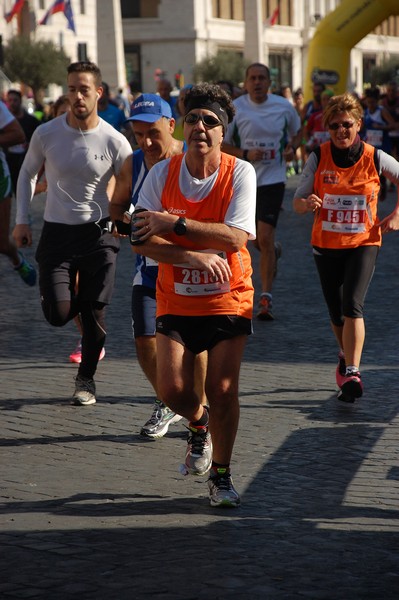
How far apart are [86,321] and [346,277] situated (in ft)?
5.36

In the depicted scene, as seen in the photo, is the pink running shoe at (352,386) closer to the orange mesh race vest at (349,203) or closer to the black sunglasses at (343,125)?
the orange mesh race vest at (349,203)

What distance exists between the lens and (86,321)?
810cm

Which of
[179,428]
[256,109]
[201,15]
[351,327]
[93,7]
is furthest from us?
[201,15]

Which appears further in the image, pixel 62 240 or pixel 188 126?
pixel 62 240

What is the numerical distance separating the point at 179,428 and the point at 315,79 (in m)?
24.6

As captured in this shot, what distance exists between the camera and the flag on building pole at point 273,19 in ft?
260

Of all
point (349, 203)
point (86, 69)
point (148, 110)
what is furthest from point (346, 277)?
point (86, 69)

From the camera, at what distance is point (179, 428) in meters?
7.35

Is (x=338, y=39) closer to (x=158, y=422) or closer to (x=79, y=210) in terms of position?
(x=79, y=210)

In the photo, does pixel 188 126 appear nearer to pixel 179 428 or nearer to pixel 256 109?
pixel 179 428

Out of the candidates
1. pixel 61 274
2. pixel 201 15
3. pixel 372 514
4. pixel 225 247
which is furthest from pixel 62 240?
pixel 201 15

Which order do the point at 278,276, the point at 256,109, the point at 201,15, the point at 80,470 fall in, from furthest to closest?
the point at 201,15
the point at 278,276
the point at 256,109
the point at 80,470

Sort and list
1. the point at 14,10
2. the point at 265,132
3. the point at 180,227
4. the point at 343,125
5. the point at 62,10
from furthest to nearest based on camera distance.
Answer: the point at 62,10
the point at 14,10
the point at 265,132
the point at 343,125
the point at 180,227

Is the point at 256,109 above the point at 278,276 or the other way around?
above
